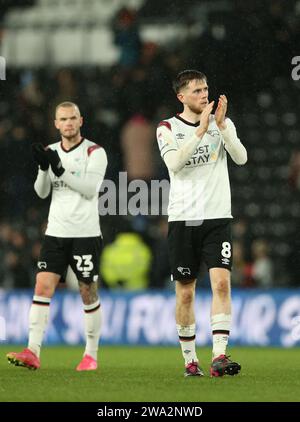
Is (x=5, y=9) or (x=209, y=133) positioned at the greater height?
(x=5, y=9)

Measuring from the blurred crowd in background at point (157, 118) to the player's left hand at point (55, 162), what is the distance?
6616mm

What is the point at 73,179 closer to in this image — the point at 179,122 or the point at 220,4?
the point at 179,122

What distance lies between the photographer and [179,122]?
339 inches

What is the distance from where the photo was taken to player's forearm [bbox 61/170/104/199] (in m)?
9.25

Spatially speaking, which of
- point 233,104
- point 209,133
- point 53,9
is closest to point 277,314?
point 233,104

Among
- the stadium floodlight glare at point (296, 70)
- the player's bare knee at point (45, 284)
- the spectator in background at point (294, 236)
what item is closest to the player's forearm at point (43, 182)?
the player's bare knee at point (45, 284)

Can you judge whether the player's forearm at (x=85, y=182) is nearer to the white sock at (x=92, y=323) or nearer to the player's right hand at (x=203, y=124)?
the white sock at (x=92, y=323)

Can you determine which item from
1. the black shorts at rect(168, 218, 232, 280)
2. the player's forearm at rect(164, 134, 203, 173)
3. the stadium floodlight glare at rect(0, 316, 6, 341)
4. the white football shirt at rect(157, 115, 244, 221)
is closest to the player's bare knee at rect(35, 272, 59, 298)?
the black shorts at rect(168, 218, 232, 280)

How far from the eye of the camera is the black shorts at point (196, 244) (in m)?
8.41

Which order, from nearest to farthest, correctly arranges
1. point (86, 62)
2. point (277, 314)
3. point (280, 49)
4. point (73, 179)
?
point (73, 179) → point (277, 314) → point (280, 49) → point (86, 62)

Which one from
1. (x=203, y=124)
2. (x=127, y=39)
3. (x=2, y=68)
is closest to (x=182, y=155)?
(x=203, y=124)

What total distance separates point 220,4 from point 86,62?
2242 mm

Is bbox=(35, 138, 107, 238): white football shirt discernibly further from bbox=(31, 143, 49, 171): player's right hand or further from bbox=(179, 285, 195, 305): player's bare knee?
bbox=(179, 285, 195, 305): player's bare knee
